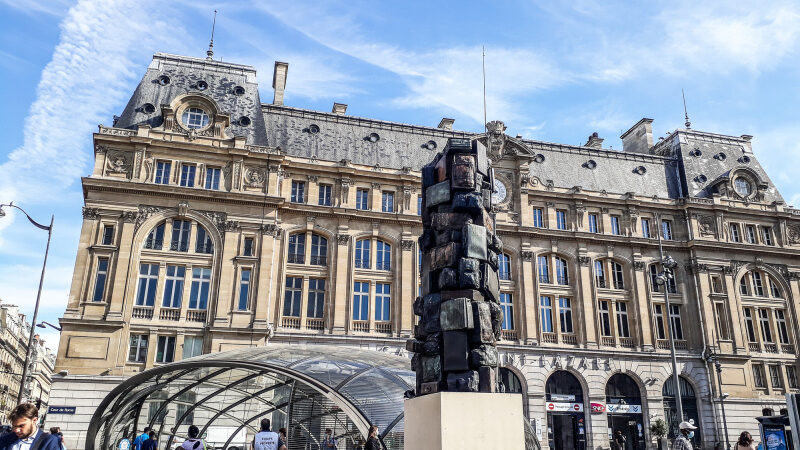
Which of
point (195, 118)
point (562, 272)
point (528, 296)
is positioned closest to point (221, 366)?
point (195, 118)

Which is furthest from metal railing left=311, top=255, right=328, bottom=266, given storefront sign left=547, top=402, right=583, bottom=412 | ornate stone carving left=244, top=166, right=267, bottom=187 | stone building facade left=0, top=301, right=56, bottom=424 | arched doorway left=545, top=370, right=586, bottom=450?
stone building facade left=0, top=301, right=56, bottom=424

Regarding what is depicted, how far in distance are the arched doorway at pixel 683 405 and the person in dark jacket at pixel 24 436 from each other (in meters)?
44.4

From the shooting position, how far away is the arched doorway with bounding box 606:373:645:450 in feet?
142

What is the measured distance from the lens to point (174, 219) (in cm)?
3934

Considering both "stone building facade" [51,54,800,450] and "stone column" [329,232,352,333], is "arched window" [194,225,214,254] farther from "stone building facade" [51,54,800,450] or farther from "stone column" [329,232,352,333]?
"stone column" [329,232,352,333]

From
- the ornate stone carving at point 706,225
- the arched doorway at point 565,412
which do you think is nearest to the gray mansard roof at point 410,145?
the ornate stone carving at point 706,225

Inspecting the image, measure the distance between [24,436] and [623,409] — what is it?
141 ft

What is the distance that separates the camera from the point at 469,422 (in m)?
10.8

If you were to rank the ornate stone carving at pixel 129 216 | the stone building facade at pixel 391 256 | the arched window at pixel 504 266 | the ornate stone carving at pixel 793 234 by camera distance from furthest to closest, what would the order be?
the ornate stone carving at pixel 793 234
the arched window at pixel 504 266
the ornate stone carving at pixel 129 216
the stone building facade at pixel 391 256

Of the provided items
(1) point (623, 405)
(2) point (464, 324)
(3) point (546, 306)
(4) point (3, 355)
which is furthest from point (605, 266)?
(4) point (3, 355)

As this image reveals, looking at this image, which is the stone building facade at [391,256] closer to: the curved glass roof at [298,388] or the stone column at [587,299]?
the stone column at [587,299]

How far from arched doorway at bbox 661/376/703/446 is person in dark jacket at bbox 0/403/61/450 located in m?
44.4

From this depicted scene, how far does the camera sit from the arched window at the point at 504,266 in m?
45.1

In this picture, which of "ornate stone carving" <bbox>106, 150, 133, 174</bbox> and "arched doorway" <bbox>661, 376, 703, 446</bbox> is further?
"arched doorway" <bbox>661, 376, 703, 446</bbox>
